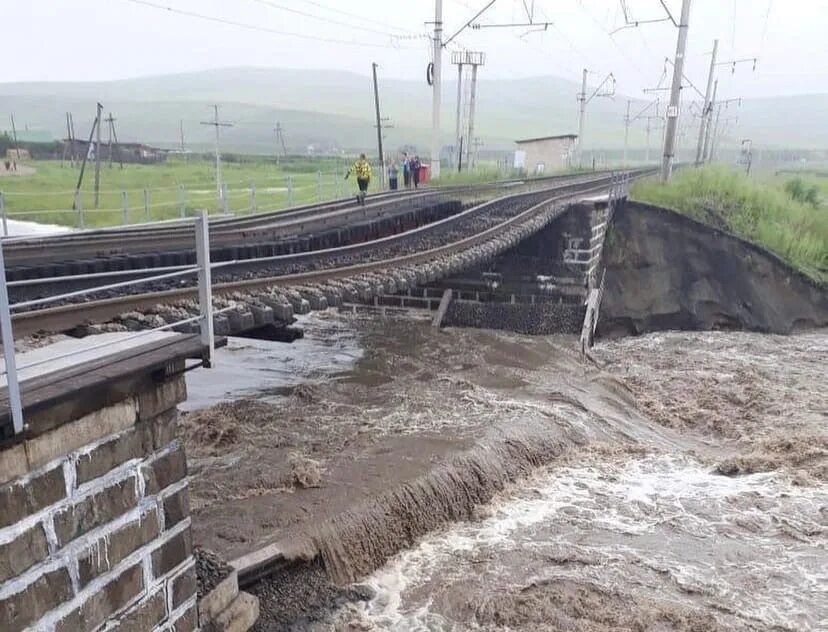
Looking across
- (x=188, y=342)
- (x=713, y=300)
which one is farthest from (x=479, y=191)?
(x=188, y=342)

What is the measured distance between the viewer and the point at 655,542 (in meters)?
9.55

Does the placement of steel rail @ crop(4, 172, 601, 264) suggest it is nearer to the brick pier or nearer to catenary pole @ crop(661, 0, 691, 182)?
the brick pier

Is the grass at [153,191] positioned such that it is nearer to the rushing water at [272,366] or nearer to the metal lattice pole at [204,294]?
the rushing water at [272,366]

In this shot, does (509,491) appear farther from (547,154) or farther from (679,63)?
(547,154)

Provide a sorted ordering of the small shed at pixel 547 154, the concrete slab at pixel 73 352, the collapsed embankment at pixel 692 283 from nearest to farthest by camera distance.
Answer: the concrete slab at pixel 73 352, the collapsed embankment at pixel 692 283, the small shed at pixel 547 154

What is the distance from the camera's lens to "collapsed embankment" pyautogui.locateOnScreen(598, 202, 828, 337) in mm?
23500

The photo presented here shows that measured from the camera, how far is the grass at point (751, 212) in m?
24.9

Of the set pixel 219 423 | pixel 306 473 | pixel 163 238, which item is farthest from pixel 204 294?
pixel 163 238

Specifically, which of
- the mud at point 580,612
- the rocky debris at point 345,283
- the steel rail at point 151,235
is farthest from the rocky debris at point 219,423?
the mud at point 580,612

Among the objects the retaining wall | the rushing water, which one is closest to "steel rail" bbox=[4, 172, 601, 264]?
the rushing water

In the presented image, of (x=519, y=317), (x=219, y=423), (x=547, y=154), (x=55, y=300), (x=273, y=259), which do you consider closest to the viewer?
(x=55, y=300)

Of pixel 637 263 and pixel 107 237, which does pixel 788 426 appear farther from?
pixel 107 237

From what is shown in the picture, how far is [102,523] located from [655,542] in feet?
25.0

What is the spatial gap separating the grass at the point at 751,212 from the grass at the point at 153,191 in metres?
13.4
